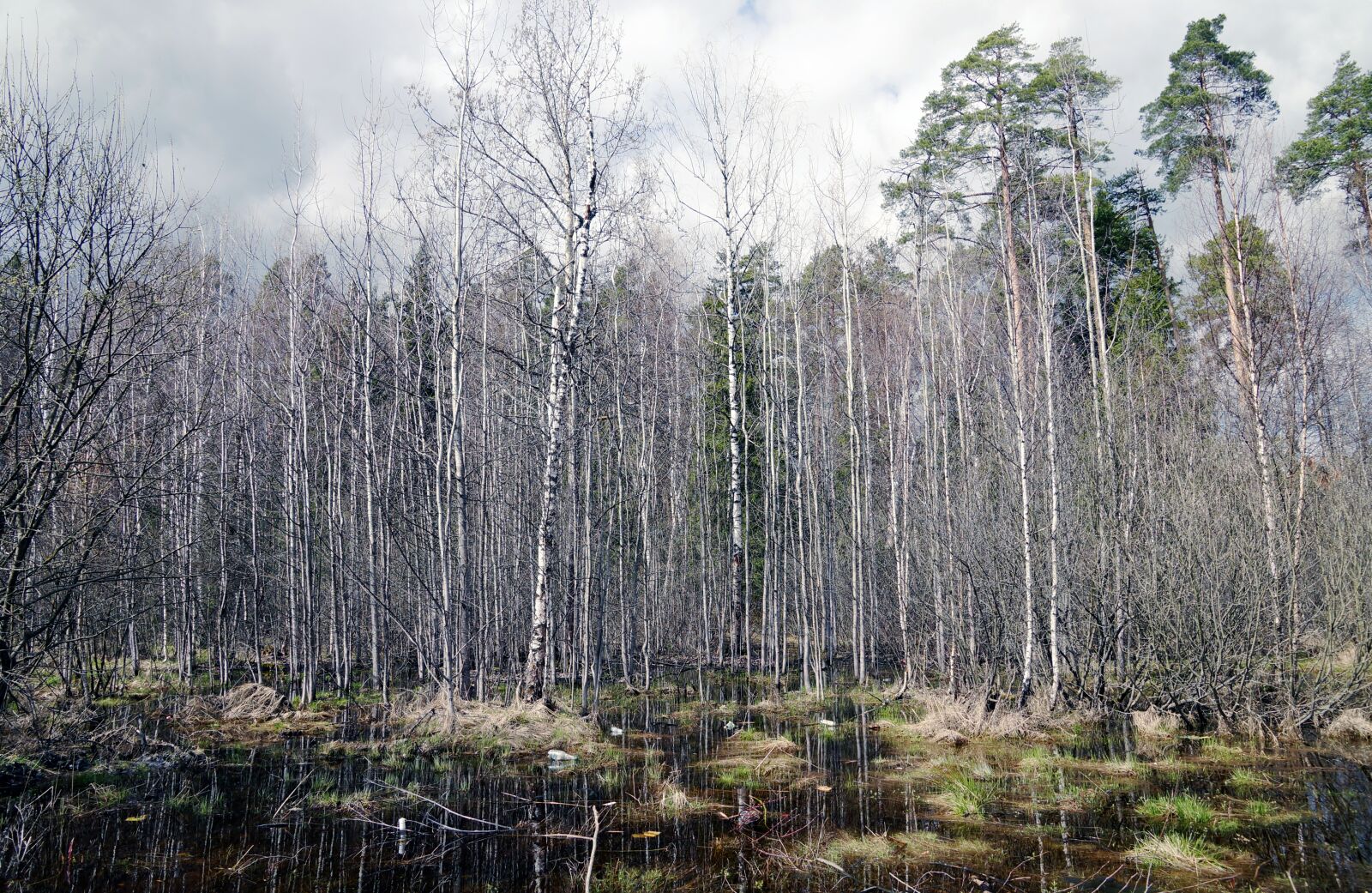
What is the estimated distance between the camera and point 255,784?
253 inches

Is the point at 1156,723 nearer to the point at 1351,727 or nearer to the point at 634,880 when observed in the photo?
the point at 1351,727

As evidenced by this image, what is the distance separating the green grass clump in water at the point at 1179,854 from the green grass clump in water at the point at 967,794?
1.08 metres

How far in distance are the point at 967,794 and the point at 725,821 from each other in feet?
6.29

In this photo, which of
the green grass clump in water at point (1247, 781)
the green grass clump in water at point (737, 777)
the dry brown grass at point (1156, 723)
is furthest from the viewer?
the dry brown grass at point (1156, 723)

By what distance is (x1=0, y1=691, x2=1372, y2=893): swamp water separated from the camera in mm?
4363

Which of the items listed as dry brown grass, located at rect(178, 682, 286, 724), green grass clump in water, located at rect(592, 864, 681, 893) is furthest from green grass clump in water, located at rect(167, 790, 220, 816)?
green grass clump in water, located at rect(592, 864, 681, 893)

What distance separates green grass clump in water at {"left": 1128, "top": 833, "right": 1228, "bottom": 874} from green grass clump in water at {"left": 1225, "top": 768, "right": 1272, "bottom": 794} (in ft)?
5.38

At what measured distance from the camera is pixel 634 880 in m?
4.31

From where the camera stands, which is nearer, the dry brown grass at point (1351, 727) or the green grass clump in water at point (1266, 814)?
the green grass clump in water at point (1266, 814)

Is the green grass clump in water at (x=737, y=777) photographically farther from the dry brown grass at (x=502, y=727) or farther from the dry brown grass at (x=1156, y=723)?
the dry brown grass at (x=1156, y=723)

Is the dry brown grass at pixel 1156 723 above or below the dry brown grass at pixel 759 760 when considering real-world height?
above

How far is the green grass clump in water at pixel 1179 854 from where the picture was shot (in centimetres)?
443

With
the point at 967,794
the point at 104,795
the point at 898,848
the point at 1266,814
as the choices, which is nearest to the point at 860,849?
the point at 898,848

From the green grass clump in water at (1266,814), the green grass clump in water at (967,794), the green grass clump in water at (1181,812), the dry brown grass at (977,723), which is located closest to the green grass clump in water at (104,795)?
the green grass clump in water at (967,794)
